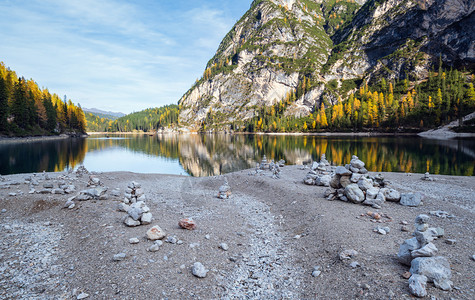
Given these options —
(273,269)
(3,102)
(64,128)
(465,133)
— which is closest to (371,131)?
(465,133)

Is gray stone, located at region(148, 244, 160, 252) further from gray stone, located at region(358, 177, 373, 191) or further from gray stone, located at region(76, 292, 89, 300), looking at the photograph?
gray stone, located at region(358, 177, 373, 191)

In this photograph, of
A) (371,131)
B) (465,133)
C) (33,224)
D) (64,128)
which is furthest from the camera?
(371,131)

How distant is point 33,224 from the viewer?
12.1 metres

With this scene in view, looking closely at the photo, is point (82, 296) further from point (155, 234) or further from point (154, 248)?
point (155, 234)

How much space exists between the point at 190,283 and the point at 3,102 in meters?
99.9

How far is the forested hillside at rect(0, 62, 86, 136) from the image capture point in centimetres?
7253

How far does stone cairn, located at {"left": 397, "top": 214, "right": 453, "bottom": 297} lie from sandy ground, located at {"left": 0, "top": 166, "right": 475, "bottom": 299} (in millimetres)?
257

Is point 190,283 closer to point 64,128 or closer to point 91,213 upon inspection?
point 91,213

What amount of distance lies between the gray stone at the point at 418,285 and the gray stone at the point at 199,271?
612 cm

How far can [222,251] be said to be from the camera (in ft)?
30.6

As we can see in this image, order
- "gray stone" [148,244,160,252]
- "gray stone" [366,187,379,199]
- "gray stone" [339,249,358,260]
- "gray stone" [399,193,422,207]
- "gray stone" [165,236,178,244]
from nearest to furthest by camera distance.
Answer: "gray stone" [339,249,358,260], "gray stone" [148,244,160,252], "gray stone" [165,236,178,244], "gray stone" [399,193,422,207], "gray stone" [366,187,379,199]

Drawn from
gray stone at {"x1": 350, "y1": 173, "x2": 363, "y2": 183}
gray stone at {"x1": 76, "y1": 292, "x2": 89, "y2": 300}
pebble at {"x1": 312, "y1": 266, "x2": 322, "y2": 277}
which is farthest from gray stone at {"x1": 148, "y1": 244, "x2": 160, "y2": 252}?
gray stone at {"x1": 350, "y1": 173, "x2": 363, "y2": 183}

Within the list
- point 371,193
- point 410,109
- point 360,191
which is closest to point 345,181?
point 360,191

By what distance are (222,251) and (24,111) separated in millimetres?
109834
